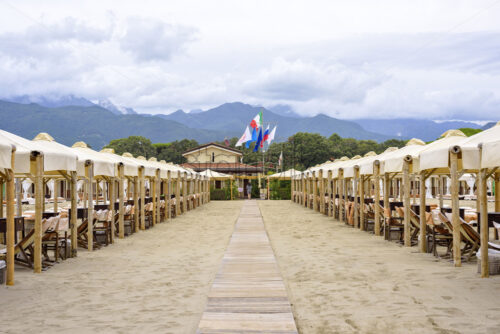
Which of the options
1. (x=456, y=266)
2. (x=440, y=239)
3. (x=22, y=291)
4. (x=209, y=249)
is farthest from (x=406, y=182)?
(x=22, y=291)

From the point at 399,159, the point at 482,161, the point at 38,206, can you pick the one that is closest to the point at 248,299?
the point at 482,161

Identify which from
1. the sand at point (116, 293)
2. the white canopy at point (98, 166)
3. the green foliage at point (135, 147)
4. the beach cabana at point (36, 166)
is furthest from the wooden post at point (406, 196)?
the green foliage at point (135, 147)

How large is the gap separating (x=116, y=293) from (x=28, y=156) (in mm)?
2694

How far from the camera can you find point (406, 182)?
10.8m

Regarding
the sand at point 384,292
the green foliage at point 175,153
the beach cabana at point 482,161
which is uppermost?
the green foliage at point 175,153

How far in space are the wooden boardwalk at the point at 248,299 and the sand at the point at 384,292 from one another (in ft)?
0.59

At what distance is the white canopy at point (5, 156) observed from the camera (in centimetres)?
627

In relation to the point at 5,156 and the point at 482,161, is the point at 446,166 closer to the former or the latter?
the point at 482,161

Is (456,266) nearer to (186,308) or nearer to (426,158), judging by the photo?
(426,158)

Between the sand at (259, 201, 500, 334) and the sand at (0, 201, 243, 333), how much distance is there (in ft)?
4.34

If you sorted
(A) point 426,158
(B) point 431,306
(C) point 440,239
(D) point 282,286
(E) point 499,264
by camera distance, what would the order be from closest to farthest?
1. (B) point 431,306
2. (D) point 282,286
3. (E) point 499,264
4. (A) point 426,158
5. (C) point 440,239

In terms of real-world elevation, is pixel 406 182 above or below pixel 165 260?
above

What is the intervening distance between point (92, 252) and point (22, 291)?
3.84m

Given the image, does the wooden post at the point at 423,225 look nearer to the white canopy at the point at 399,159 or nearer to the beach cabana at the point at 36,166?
the white canopy at the point at 399,159
